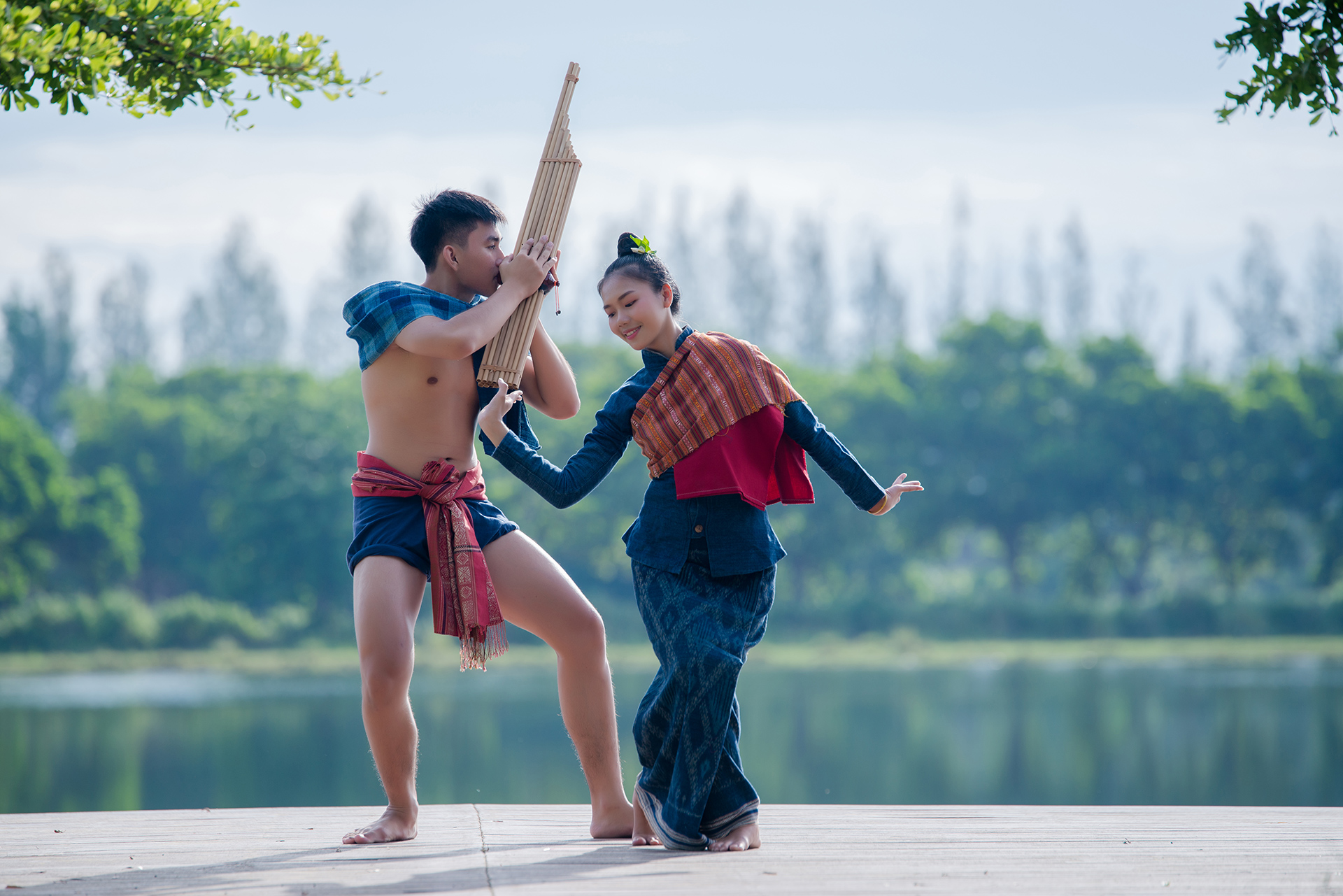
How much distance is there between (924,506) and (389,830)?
104 ft

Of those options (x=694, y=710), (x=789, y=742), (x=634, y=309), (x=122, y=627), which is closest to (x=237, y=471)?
(x=122, y=627)

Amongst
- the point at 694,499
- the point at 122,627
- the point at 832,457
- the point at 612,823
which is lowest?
the point at 122,627

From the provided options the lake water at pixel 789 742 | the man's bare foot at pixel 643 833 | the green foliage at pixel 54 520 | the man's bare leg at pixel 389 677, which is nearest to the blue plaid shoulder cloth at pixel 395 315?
the man's bare leg at pixel 389 677

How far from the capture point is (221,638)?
91.9 ft

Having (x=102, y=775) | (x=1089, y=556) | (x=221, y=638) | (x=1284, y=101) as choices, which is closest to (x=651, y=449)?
(x=1284, y=101)

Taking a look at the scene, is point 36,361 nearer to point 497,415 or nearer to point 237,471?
point 237,471

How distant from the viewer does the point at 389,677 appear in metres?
3.63

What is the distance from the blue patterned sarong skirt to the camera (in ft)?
11.4

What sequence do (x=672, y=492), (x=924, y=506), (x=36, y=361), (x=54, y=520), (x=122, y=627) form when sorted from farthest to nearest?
(x=36, y=361) → (x=924, y=506) → (x=54, y=520) → (x=122, y=627) → (x=672, y=492)

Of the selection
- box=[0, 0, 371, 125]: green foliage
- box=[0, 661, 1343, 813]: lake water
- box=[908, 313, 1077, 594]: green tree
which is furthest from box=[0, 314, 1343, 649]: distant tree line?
box=[0, 0, 371, 125]: green foliage

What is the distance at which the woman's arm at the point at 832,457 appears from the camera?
377 centimetres

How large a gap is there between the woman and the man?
210 millimetres

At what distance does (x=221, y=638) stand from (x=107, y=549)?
21.2 ft

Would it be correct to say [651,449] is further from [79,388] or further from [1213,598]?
[79,388]
